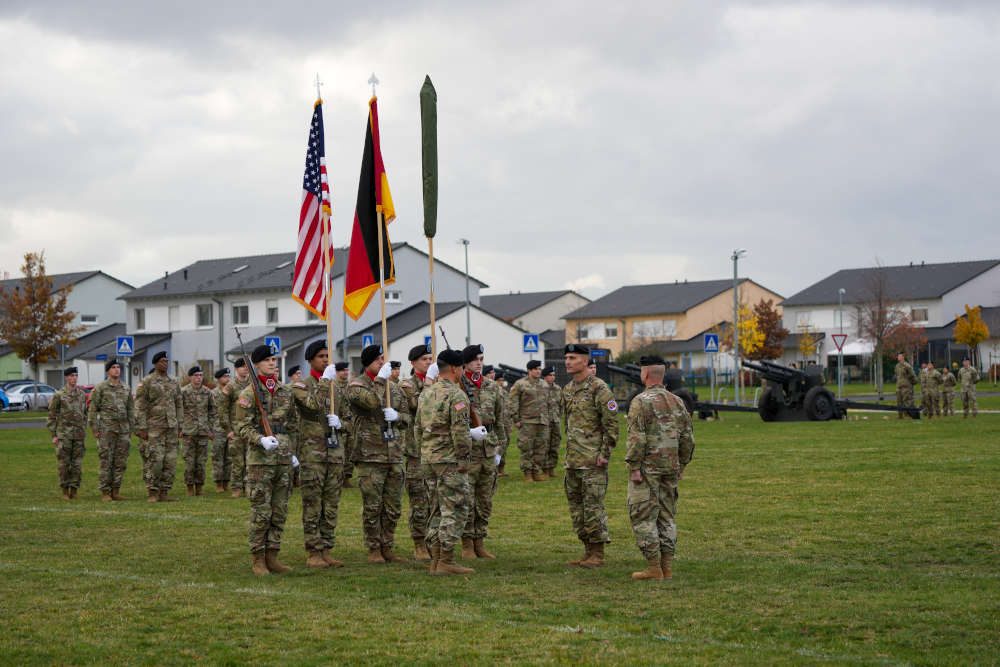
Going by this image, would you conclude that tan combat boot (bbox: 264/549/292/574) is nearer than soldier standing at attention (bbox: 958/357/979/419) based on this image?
Yes

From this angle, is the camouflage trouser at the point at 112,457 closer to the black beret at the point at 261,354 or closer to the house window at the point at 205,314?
the black beret at the point at 261,354

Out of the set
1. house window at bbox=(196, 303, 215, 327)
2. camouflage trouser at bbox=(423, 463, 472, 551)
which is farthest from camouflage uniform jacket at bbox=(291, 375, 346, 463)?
house window at bbox=(196, 303, 215, 327)

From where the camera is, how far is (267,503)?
388 inches

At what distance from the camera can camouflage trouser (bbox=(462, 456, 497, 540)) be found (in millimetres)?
10641

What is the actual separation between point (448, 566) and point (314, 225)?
4.53m

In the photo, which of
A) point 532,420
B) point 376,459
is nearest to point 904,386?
point 532,420

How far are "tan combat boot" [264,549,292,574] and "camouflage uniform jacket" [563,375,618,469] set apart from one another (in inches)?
112

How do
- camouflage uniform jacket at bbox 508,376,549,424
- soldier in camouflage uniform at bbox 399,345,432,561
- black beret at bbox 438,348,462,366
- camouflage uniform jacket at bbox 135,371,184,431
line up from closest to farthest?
black beret at bbox 438,348,462,366
soldier in camouflage uniform at bbox 399,345,432,561
camouflage uniform jacket at bbox 135,371,184,431
camouflage uniform jacket at bbox 508,376,549,424

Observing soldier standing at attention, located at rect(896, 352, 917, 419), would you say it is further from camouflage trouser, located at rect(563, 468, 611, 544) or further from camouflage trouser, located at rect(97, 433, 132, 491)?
camouflage trouser, located at rect(563, 468, 611, 544)

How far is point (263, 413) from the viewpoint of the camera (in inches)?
394

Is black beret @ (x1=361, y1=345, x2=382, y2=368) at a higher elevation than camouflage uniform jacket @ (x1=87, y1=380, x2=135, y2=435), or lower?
higher

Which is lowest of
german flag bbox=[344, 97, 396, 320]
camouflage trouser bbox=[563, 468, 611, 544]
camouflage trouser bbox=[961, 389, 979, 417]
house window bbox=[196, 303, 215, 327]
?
camouflage trouser bbox=[563, 468, 611, 544]

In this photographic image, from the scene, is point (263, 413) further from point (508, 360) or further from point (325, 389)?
point (508, 360)

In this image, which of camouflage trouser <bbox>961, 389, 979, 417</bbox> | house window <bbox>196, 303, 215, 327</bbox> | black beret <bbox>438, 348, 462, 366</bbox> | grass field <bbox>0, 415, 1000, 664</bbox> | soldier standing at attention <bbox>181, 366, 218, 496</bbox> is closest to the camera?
grass field <bbox>0, 415, 1000, 664</bbox>
